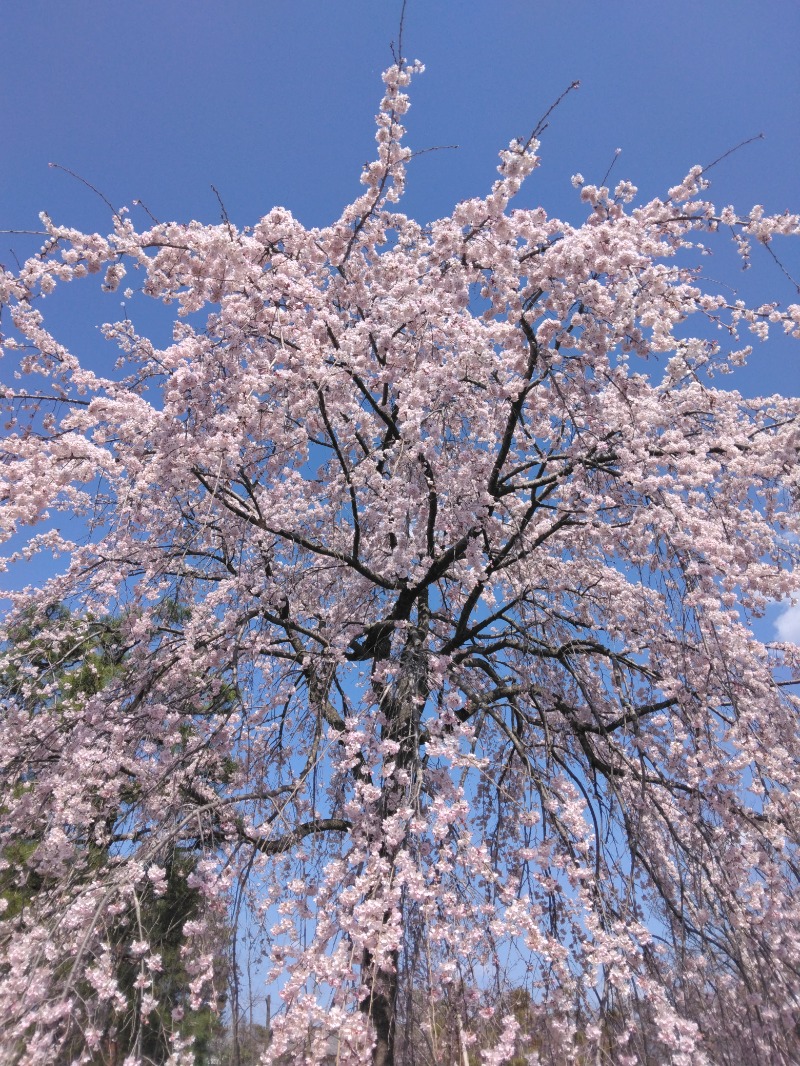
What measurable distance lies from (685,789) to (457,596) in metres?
2.56

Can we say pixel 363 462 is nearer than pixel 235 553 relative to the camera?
Yes

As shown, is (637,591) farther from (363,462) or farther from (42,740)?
(42,740)

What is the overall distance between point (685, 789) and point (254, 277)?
4.26 meters

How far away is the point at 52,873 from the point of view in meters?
4.74

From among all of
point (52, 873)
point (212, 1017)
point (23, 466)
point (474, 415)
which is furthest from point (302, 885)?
point (474, 415)

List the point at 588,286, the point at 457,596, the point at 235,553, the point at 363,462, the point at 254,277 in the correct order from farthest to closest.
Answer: the point at 457,596, the point at 235,553, the point at 363,462, the point at 254,277, the point at 588,286

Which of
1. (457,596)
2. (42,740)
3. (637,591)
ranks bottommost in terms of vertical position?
(42,740)

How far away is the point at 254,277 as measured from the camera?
450 centimetres

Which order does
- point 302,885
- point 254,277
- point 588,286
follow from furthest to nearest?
point 254,277 → point 588,286 → point 302,885

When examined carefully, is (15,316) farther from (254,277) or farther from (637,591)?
(637,591)

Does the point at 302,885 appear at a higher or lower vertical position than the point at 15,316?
lower

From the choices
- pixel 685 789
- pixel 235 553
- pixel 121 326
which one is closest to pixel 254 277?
pixel 121 326

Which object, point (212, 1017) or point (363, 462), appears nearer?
point (212, 1017)

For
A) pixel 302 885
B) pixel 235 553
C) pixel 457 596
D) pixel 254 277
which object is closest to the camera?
pixel 302 885
